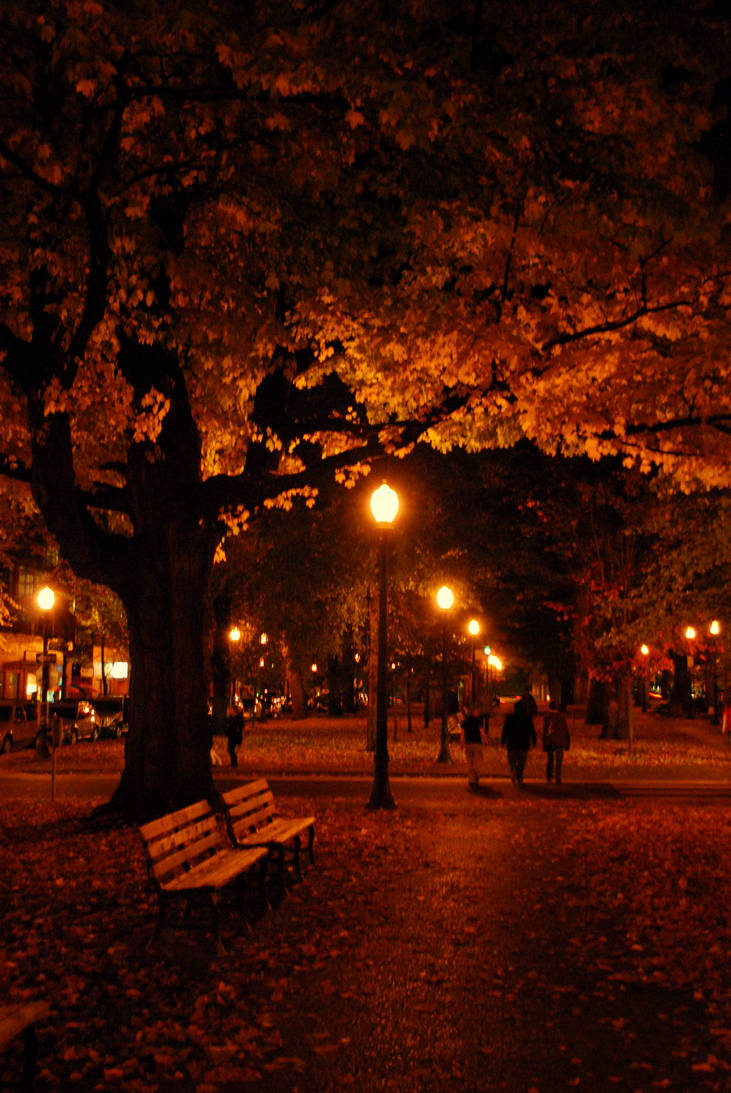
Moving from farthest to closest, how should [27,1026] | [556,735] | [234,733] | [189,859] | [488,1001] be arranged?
[234,733] → [556,735] → [189,859] → [488,1001] → [27,1026]

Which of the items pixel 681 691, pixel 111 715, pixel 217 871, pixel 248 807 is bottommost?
pixel 217 871

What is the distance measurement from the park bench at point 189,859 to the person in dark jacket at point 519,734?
1117 cm

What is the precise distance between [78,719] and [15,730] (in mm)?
2372

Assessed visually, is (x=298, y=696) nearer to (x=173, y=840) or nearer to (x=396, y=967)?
(x=173, y=840)

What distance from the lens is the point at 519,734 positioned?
20141 millimetres

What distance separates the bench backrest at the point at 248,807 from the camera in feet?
31.9

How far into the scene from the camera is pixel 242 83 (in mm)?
9148

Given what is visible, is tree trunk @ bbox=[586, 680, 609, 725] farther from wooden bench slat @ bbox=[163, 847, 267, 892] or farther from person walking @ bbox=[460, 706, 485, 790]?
wooden bench slat @ bbox=[163, 847, 267, 892]

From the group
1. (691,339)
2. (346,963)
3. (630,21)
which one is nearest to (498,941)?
(346,963)

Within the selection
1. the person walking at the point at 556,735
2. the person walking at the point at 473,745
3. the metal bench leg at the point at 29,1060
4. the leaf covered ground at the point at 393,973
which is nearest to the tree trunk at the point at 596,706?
the person walking at the point at 556,735

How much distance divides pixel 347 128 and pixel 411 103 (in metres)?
1.90

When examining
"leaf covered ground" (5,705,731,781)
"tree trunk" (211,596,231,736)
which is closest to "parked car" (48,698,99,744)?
"leaf covered ground" (5,705,731,781)

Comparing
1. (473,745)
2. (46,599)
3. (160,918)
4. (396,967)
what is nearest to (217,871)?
(160,918)

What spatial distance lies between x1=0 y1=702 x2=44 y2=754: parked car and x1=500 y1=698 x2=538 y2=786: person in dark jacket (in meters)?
16.7
